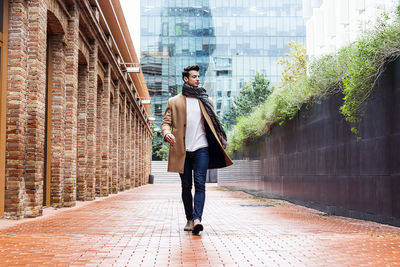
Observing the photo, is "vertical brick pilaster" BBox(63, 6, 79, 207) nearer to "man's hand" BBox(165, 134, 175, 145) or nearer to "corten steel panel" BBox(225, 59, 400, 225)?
"corten steel panel" BBox(225, 59, 400, 225)

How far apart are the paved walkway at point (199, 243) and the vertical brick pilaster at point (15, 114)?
17.4 inches

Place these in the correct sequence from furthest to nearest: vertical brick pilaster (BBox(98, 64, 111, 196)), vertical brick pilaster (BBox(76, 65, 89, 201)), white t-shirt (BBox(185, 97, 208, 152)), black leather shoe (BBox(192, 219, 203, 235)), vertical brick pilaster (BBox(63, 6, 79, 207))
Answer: vertical brick pilaster (BBox(98, 64, 111, 196)) < vertical brick pilaster (BBox(76, 65, 89, 201)) < vertical brick pilaster (BBox(63, 6, 79, 207)) < white t-shirt (BBox(185, 97, 208, 152)) < black leather shoe (BBox(192, 219, 203, 235))

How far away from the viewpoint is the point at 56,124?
34.8 ft

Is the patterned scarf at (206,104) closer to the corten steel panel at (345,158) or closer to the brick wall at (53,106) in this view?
the corten steel panel at (345,158)

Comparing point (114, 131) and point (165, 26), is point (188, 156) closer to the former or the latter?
point (114, 131)

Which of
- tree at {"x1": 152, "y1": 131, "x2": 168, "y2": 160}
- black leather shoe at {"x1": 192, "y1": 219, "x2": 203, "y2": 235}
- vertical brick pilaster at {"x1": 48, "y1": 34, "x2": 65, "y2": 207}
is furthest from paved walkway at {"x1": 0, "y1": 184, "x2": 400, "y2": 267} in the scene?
tree at {"x1": 152, "y1": 131, "x2": 168, "y2": 160}

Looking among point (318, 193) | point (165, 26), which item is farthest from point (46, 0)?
point (165, 26)

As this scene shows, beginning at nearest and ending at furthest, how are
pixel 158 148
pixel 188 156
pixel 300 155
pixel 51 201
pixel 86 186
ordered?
1. pixel 188 156
2. pixel 51 201
3. pixel 300 155
4. pixel 86 186
5. pixel 158 148

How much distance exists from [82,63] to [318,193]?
24.4 feet

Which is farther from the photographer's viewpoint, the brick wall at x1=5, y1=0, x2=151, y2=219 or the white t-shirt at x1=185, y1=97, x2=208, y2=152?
the brick wall at x1=5, y1=0, x2=151, y2=219

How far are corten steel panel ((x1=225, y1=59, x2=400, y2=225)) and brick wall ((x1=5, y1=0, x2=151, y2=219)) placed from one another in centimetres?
483

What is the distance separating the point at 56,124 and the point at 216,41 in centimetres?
5505

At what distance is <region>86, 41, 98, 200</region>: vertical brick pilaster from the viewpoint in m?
14.4

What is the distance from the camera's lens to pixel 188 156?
6.10 metres
